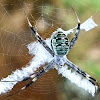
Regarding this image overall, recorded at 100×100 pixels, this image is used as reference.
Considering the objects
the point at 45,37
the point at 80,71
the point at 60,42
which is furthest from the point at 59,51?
the point at 80,71

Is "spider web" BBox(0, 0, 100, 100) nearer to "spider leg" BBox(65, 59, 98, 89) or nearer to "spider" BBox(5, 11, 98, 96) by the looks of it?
"spider leg" BBox(65, 59, 98, 89)

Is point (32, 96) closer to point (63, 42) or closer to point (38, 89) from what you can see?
point (38, 89)

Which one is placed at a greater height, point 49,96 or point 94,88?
point 49,96

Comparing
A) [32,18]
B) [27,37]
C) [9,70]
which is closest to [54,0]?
[32,18]

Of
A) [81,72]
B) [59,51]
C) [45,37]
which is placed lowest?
[81,72]

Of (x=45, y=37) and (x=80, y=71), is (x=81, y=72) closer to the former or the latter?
(x=80, y=71)

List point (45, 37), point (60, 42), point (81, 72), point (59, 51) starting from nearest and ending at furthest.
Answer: point (60, 42) < point (59, 51) < point (45, 37) < point (81, 72)
